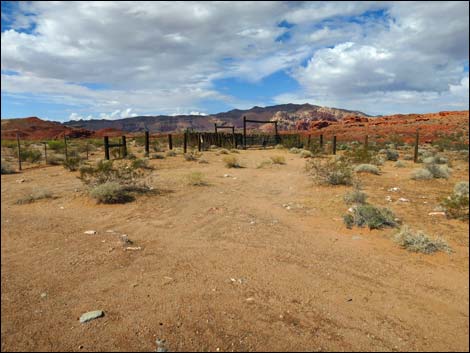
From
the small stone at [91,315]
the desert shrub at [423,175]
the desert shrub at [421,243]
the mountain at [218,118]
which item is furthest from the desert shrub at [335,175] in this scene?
the mountain at [218,118]

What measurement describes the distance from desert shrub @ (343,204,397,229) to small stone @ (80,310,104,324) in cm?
495

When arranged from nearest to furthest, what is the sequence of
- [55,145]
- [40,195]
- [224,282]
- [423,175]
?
[224,282], [40,195], [423,175], [55,145]

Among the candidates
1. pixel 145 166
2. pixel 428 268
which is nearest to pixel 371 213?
pixel 428 268

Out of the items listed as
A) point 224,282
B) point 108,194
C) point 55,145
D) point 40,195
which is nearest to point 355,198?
point 224,282

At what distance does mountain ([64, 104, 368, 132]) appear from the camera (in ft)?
425

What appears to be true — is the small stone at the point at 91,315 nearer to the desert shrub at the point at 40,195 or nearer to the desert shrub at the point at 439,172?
the desert shrub at the point at 40,195

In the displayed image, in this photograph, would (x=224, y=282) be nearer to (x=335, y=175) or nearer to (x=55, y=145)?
(x=335, y=175)

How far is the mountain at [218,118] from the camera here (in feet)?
425

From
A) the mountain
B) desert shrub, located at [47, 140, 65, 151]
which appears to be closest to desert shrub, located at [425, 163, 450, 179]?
desert shrub, located at [47, 140, 65, 151]

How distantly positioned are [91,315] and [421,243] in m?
4.42

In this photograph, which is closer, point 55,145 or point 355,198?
point 355,198

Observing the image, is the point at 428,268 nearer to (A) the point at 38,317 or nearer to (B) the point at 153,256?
(B) the point at 153,256

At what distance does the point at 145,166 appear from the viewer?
51.1 feet

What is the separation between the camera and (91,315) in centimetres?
288
